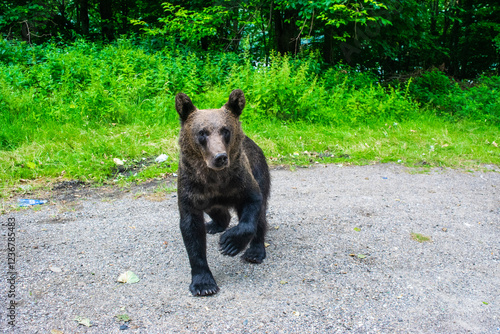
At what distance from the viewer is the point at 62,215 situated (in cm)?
437

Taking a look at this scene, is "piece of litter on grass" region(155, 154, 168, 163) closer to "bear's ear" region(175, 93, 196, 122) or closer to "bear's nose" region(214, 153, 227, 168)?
"bear's ear" region(175, 93, 196, 122)

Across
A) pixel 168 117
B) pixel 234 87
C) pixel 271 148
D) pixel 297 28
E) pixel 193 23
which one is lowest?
pixel 271 148

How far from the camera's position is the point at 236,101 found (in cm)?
325

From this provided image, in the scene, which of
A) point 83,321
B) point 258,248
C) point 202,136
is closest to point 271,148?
point 258,248

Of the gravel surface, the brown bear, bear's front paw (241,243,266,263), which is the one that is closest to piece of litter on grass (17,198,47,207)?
the gravel surface

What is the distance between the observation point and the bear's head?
285 cm

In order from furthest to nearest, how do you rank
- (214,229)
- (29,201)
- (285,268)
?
(29,201), (214,229), (285,268)

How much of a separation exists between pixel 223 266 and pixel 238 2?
909cm

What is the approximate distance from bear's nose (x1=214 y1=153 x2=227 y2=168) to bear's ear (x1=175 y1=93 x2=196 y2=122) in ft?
1.96

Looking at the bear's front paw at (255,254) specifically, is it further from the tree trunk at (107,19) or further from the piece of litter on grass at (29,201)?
the tree trunk at (107,19)

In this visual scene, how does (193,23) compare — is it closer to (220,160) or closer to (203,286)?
(220,160)

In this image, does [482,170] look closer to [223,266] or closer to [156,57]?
[223,266]

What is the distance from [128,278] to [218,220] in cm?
113

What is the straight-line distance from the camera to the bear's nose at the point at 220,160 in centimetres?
276
